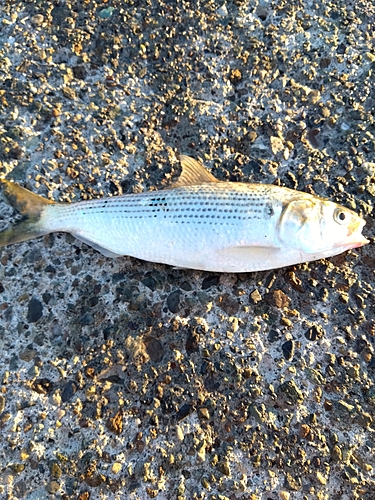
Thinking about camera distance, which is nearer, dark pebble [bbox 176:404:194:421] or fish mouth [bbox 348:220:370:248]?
dark pebble [bbox 176:404:194:421]

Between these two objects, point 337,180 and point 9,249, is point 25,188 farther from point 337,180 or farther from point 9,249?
point 337,180

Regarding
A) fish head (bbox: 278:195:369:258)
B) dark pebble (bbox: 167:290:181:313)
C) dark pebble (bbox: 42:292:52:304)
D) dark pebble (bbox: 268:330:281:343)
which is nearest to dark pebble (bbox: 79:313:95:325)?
dark pebble (bbox: 42:292:52:304)

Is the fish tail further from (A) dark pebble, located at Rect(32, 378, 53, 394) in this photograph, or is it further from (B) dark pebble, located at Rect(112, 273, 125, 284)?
(A) dark pebble, located at Rect(32, 378, 53, 394)

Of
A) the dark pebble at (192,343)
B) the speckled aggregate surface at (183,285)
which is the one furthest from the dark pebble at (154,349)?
the dark pebble at (192,343)

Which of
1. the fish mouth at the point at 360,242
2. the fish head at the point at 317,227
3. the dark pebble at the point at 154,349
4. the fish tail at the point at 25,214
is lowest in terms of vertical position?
the dark pebble at the point at 154,349

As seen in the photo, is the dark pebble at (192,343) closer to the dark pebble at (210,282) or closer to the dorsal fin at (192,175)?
the dark pebble at (210,282)

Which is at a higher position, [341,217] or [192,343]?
[341,217]

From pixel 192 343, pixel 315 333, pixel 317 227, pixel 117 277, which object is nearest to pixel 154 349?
pixel 192 343

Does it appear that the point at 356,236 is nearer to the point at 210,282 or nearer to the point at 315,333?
the point at 315,333

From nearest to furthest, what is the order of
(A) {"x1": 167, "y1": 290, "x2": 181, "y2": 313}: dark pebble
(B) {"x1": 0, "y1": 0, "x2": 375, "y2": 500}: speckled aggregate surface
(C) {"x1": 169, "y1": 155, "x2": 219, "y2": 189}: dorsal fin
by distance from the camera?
(B) {"x1": 0, "y1": 0, "x2": 375, "y2": 500}: speckled aggregate surface < (A) {"x1": 167, "y1": 290, "x2": 181, "y2": 313}: dark pebble < (C) {"x1": 169, "y1": 155, "x2": 219, "y2": 189}: dorsal fin
